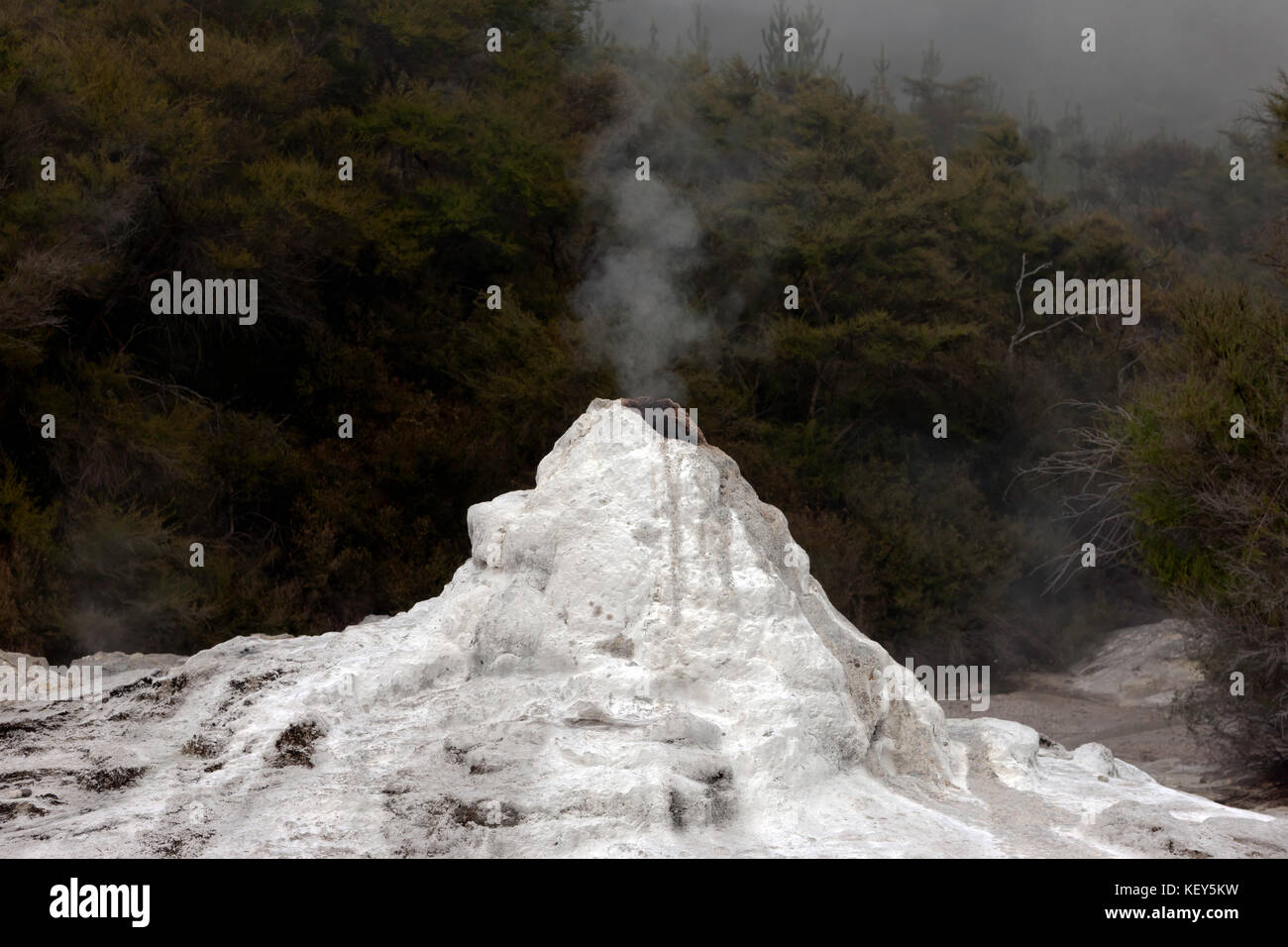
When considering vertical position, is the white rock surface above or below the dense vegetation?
below

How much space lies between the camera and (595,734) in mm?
5258

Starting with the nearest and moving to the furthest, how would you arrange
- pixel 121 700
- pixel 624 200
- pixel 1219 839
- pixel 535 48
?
1. pixel 1219 839
2. pixel 121 700
3. pixel 624 200
4. pixel 535 48

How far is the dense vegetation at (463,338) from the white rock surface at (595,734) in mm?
6821

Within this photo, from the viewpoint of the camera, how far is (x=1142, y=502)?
1223cm

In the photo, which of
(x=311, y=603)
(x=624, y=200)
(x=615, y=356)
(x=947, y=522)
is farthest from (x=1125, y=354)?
(x=311, y=603)

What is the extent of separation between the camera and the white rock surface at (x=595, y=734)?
474 cm

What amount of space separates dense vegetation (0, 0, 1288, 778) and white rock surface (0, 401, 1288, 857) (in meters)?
6.82

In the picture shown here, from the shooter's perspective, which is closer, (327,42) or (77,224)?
(77,224)

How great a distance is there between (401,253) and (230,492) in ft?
14.7

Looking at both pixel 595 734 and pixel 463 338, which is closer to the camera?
pixel 595 734

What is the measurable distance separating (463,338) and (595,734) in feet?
46.8

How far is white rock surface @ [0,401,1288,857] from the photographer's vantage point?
4.74 m

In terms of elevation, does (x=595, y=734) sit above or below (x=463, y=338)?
below

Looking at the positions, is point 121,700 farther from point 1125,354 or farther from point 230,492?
point 1125,354
